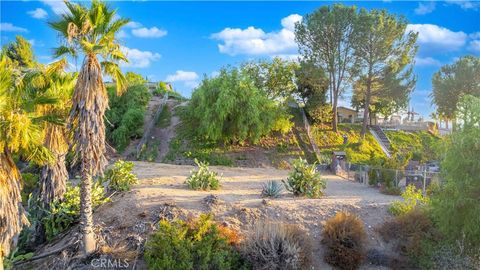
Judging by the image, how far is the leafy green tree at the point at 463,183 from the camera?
9570 millimetres

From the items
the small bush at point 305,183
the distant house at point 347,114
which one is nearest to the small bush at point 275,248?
the small bush at point 305,183

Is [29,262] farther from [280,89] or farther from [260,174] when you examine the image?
[280,89]

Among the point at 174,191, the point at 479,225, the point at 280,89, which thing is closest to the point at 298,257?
the point at 479,225

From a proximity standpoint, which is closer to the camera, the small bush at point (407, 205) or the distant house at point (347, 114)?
the small bush at point (407, 205)

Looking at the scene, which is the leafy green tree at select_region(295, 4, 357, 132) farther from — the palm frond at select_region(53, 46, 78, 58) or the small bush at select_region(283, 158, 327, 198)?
the palm frond at select_region(53, 46, 78, 58)

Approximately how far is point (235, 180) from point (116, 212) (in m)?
7.43

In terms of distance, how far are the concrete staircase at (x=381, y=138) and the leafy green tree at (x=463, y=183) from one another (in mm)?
22994

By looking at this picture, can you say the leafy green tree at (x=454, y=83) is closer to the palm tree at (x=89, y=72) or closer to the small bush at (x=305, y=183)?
the small bush at (x=305, y=183)

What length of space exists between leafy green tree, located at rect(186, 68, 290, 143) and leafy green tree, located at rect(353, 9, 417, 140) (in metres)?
10.8

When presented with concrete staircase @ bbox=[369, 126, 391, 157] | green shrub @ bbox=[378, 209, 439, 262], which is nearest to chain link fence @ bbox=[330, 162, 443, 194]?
green shrub @ bbox=[378, 209, 439, 262]

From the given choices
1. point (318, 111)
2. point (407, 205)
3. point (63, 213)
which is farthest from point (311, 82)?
point (63, 213)

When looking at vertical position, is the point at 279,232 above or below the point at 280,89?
below

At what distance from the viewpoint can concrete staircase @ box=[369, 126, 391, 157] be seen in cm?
3333

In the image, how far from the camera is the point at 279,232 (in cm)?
1042
